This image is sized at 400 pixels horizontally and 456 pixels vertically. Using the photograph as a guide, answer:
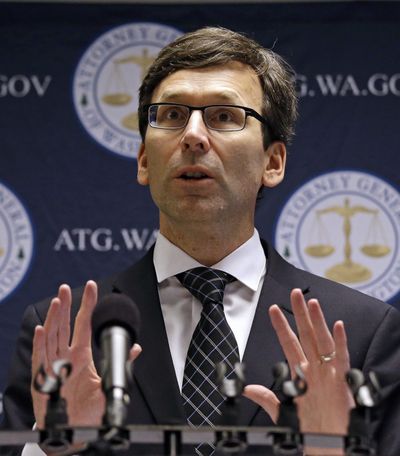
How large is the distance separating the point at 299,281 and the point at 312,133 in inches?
49.9

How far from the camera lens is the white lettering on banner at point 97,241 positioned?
13.2ft

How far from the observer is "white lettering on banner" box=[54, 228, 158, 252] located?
4023 mm

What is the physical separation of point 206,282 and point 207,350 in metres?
0.19

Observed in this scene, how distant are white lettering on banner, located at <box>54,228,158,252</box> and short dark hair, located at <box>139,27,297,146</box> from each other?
949 millimetres

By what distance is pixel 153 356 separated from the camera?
2.71 m

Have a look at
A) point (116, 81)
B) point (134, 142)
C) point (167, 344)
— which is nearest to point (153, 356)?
point (167, 344)

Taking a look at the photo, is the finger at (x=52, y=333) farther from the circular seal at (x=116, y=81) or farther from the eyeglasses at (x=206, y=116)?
the circular seal at (x=116, y=81)

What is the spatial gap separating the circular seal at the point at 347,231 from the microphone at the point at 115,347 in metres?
1.99

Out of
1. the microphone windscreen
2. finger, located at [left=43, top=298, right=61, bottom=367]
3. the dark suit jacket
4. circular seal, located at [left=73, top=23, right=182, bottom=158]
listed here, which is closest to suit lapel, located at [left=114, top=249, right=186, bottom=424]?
the dark suit jacket

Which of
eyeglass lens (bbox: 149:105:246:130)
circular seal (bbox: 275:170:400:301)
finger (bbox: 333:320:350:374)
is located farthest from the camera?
circular seal (bbox: 275:170:400:301)

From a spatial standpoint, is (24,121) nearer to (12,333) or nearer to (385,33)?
(12,333)

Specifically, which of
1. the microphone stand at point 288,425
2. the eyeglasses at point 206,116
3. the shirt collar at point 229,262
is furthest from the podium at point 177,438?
the eyeglasses at point 206,116

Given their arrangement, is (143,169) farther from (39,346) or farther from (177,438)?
(177,438)

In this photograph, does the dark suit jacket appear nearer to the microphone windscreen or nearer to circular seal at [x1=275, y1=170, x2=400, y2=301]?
the microphone windscreen
